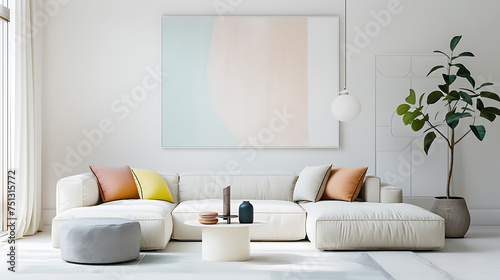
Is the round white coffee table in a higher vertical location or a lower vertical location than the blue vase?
lower

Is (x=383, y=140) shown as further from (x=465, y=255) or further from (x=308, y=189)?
(x=465, y=255)

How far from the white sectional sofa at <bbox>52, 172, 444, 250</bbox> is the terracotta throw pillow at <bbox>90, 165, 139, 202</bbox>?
3.7 inches

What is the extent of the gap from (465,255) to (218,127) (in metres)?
3.01

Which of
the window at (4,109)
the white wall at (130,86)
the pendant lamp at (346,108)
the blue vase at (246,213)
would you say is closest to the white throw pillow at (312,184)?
the pendant lamp at (346,108)

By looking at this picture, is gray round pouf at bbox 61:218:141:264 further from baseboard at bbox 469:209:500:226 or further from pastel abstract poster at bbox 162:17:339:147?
baseboard at bbox 469:209:500:226

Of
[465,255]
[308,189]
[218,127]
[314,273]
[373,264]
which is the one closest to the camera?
[314,273]

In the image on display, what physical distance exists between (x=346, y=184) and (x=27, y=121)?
3.45 m

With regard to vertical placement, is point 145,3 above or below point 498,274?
above

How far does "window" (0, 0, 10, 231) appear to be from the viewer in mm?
5512

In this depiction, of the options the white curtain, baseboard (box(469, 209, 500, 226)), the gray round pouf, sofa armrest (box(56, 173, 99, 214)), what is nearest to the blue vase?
the gray round pouf

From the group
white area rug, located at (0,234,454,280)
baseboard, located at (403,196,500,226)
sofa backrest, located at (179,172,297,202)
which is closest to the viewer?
white area rug, located at (0,234,454,280)

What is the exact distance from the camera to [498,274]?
3.96m

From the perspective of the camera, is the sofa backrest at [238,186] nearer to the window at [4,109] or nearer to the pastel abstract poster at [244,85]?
the pastel abstract poster at [244,85]

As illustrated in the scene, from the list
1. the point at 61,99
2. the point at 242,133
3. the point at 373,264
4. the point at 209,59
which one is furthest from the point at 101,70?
the point at 373,264
